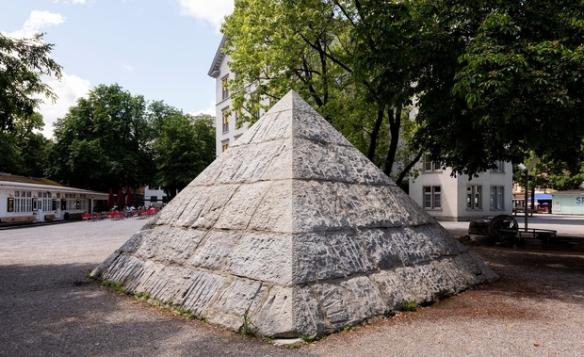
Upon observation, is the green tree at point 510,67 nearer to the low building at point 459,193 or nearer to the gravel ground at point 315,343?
the gravel ground at point 315,343

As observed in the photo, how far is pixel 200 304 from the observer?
5039 mm

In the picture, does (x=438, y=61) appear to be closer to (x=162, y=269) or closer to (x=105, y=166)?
(x=162, y=269)

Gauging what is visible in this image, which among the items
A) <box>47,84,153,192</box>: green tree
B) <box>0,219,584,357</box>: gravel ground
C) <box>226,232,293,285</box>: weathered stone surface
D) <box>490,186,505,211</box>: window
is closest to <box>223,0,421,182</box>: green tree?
<box>0,219,584,357</box>: gravel ground

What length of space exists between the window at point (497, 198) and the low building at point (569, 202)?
19028mm

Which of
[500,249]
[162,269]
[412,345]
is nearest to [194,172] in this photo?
[500,249]

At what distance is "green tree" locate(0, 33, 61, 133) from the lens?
8273mm

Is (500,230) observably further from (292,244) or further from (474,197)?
(474,197)

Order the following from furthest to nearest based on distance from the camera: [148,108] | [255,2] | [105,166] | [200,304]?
[148,108], [105,166], [255,2], [200,304]

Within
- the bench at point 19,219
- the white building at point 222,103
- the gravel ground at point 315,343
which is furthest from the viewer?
the white building at point 222,103

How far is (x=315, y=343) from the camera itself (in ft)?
13.7

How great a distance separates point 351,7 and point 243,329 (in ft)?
43.5

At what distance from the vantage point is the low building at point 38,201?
28.4 meters

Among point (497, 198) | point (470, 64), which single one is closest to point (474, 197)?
point (497, 198)

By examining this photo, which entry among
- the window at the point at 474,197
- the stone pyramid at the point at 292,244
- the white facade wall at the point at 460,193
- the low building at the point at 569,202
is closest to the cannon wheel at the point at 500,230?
the stone pyramid at the point at 292,244
